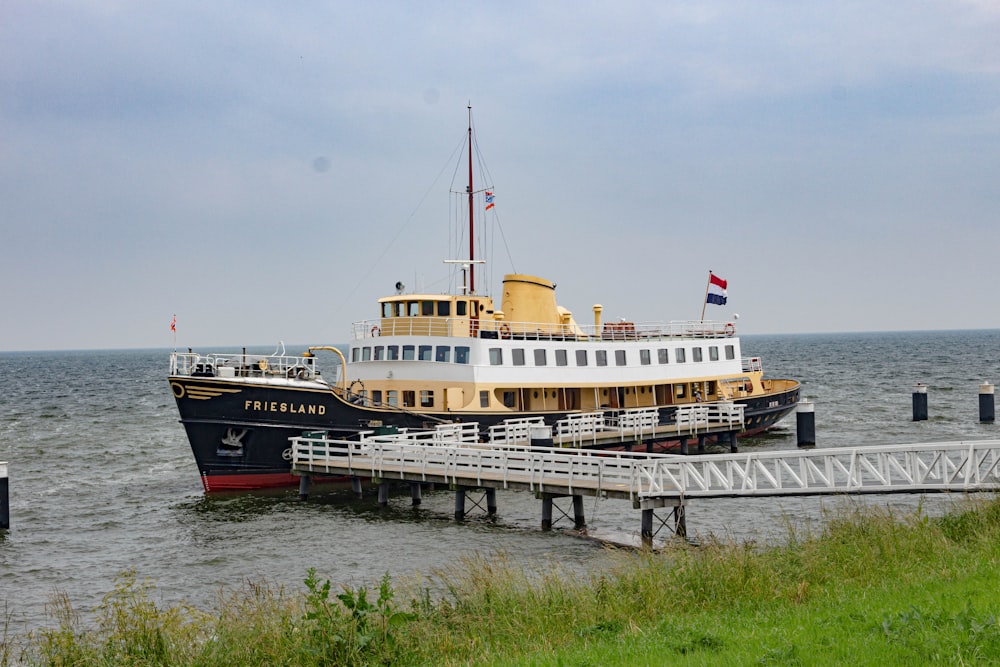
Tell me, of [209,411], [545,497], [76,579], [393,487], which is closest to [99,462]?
[209,411]

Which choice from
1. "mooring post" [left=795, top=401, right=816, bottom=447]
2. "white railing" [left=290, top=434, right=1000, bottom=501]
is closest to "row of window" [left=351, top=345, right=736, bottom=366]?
"white railing" [left=290, top=434, right=1000, bottom=501]

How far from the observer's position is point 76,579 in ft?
70.0

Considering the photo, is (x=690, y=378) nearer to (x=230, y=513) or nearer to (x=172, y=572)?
(x=230, y=513)

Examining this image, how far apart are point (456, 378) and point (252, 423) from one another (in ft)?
25.4

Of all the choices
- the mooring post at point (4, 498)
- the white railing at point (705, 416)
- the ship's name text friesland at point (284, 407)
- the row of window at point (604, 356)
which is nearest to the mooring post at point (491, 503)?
the ship's name text friesland at point (284, 407)

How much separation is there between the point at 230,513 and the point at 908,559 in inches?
777

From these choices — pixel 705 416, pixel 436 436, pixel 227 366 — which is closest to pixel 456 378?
pixel 436 436

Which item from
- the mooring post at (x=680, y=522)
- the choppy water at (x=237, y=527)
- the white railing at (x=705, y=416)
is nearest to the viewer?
the choppy water at (x=237, y=527)

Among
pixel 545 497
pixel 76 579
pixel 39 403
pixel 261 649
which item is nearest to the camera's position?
pixel 261 649

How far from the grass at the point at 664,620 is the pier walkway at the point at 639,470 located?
14.4 ft

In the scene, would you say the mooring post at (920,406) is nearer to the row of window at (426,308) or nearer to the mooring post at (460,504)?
the row of window at (426,308)

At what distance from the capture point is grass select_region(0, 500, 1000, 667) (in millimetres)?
9961

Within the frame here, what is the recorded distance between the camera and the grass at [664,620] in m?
9.96

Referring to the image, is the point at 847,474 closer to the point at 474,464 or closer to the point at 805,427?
the point at 474,464
